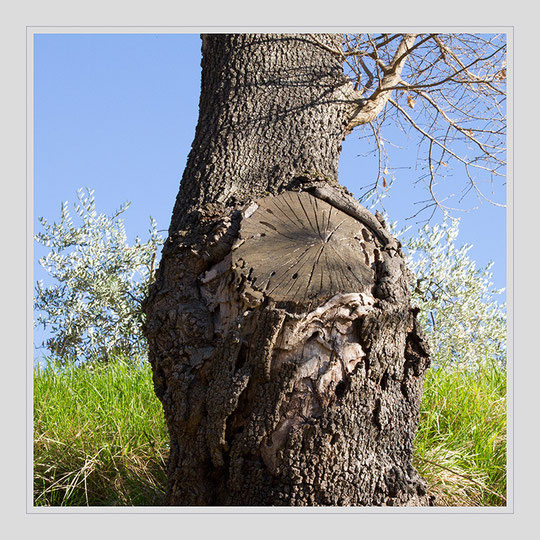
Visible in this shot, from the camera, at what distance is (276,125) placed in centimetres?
335

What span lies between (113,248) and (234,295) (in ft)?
14.1

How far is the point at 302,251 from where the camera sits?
103 inches

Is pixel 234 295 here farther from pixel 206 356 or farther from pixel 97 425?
pixel 97 425

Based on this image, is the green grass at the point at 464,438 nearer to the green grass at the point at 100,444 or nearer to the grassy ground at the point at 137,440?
the grassy ground at the point at 137,440

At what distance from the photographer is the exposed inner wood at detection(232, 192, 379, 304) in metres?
2.46

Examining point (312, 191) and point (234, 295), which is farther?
point (312, 191)

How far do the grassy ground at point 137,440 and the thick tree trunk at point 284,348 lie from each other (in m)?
1.01

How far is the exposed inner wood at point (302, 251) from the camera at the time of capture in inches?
96.7

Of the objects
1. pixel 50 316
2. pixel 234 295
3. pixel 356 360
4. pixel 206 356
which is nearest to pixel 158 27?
pixel 234 295

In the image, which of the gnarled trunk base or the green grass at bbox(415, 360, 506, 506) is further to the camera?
the green grass at bbox(415, 360, 506, 506)

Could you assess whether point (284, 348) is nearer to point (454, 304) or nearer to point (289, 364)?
point (289, 364)

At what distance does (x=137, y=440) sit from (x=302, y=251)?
6.17 ft

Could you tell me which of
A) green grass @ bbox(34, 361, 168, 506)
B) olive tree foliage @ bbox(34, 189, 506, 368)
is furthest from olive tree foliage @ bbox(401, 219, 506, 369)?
green grass @ bbox(34, 361, 168, 506)

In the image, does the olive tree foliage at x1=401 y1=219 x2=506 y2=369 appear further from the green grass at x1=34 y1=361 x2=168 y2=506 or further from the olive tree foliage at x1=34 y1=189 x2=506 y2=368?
the green grass at x1=34 y1=361 x2=168 y2=506
